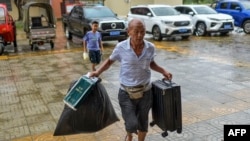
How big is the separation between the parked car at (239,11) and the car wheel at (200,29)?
2.41m

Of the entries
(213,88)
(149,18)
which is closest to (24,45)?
(149,18)

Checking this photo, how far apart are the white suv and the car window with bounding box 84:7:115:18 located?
204cm

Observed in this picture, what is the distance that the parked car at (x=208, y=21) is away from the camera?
50.0ft

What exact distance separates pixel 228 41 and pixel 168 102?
11.4m

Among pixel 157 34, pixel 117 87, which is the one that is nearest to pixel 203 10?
pixel 157 34

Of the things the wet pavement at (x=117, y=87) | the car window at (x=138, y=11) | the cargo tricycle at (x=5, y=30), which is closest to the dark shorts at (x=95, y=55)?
the wet pavement at (x=117, y=87)

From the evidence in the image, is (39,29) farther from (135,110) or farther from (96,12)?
(135,110)

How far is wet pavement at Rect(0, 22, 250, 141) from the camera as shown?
474cm

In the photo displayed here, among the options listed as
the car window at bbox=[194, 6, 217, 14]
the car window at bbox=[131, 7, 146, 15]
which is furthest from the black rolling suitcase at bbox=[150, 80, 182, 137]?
the car window at bbox=[194, 6, 217, 14]

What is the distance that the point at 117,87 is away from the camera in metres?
7.21

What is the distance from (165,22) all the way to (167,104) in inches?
442

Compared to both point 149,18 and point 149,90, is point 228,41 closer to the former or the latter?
point 149,18

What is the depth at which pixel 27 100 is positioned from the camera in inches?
254
